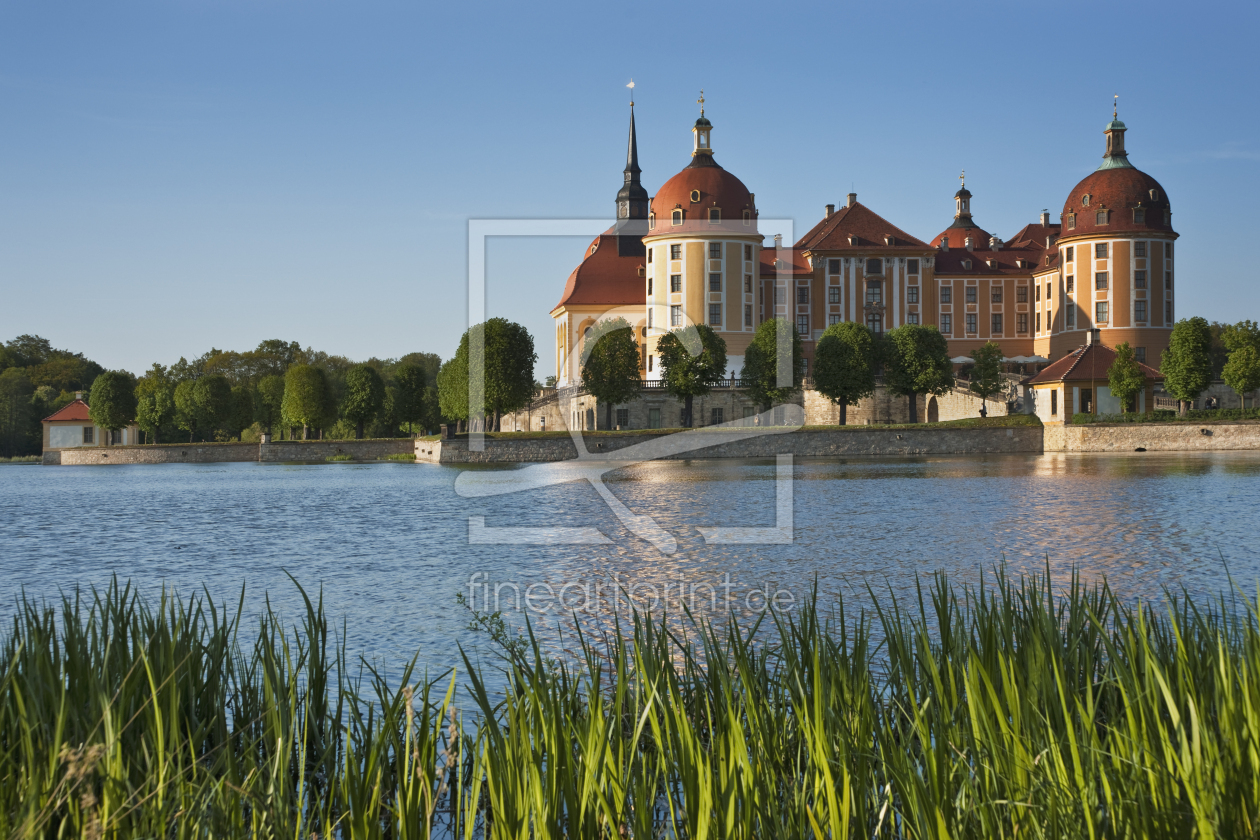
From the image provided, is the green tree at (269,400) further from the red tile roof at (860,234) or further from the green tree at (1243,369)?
the green tree at (1243,369)

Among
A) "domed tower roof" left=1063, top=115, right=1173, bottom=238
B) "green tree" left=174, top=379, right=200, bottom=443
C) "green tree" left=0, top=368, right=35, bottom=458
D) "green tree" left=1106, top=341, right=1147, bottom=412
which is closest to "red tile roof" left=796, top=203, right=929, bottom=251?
"domed tower roof" left=1063, top=115, right=1173, bottom=238

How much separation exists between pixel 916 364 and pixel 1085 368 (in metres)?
8.78

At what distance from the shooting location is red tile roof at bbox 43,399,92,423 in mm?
75000

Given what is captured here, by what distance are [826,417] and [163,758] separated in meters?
59.6

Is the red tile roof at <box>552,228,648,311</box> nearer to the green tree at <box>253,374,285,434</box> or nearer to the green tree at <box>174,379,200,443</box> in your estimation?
the green tree at <box>253,374,285,434</box>

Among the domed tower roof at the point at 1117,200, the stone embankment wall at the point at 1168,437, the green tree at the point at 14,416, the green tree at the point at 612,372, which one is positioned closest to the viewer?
the stone embankment wall at the point at 1168,437

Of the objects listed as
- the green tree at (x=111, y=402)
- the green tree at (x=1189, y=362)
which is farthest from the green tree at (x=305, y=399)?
the green tree at (x=1189, y=362)

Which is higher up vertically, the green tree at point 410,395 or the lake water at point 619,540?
the green tree at point 410,395

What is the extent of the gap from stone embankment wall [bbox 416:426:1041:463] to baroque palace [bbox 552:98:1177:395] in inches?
472

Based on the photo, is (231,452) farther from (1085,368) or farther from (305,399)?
(1085,368)

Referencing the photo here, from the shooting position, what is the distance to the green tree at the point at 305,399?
70125 millimetres

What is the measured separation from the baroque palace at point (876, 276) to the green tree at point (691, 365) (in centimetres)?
426

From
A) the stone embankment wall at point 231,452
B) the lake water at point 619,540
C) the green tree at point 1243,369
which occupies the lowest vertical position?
the lake water at point 619,540

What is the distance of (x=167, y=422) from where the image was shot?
74.9 metres
